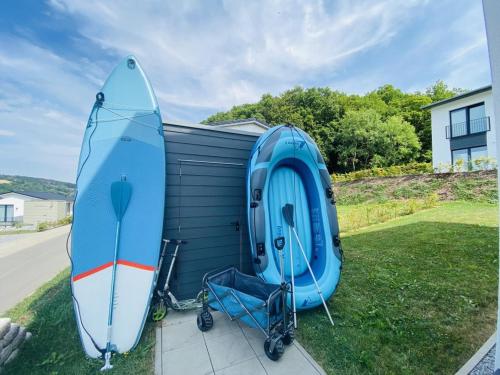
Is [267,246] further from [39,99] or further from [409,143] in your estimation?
[409,143]

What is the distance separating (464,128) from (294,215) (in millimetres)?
13116

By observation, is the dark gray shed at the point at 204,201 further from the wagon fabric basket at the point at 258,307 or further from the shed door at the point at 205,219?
the wagon fabric basket at the point at 258,307

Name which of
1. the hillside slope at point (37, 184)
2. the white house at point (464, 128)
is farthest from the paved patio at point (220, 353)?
the hillside slope at point (37, 184)

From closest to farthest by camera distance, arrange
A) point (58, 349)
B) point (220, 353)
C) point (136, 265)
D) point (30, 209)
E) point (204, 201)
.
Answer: point (220, 353) < point (58, 349) < point (136, 265) < point (204, 201) < point (30, 209)

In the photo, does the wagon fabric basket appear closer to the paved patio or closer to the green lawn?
the paved patio

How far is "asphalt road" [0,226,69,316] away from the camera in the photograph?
3.39 m

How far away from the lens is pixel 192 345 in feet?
6.03

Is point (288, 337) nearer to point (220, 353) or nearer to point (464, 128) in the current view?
point (220, 353)

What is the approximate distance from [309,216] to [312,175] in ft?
1.71

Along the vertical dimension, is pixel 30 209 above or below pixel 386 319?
below

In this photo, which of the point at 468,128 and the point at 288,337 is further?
the point at 468,128

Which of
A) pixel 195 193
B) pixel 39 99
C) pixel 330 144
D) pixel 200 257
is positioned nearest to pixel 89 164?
pixel 195 193

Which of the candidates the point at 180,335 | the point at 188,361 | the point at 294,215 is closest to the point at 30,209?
the point at 180,335

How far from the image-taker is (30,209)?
25422mm
